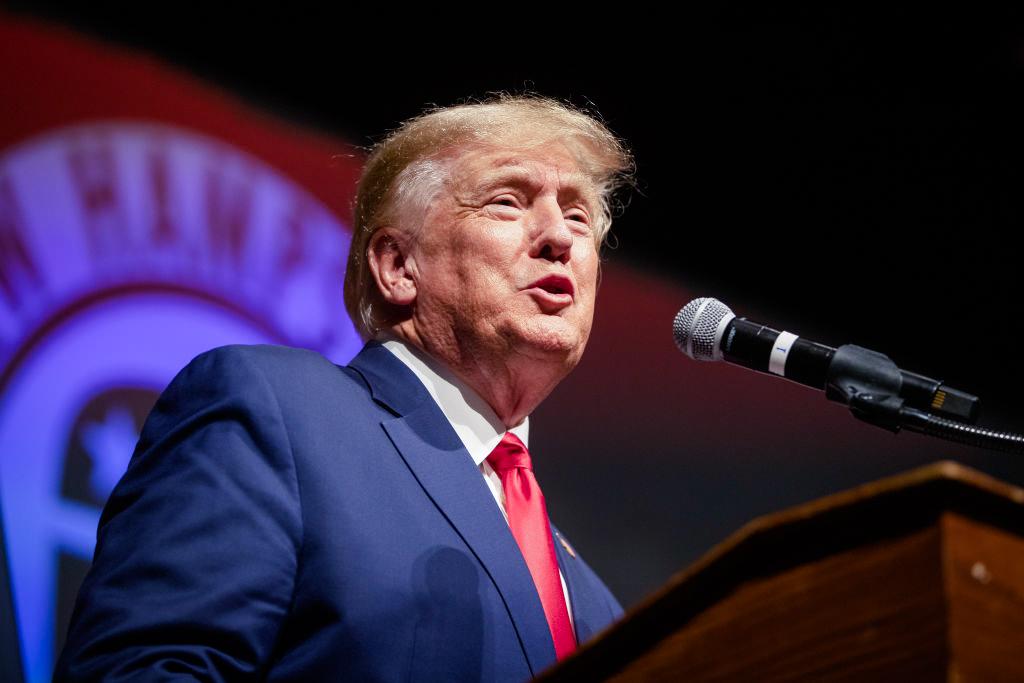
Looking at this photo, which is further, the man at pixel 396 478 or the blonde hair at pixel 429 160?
the blonde hair at pixel 429 160

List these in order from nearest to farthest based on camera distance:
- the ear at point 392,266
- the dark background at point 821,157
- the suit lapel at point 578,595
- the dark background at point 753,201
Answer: the suit lapel at point 578,595 < the ear at point 392,266 < the dark background at point 753,201 < the dark background at point 821,157

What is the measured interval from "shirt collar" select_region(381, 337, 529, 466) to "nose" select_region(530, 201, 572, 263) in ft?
0.97

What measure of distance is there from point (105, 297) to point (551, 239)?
979 millimetres

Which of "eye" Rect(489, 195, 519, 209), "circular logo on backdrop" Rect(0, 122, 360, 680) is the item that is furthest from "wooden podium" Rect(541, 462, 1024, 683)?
"circular logo on backdrop" Rect(0, 122, 360, 680)

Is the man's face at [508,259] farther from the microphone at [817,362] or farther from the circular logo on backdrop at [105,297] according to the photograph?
the circular logo on backdrop at [105,297]

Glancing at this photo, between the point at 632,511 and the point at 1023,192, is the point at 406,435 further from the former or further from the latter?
the point at 1023,192

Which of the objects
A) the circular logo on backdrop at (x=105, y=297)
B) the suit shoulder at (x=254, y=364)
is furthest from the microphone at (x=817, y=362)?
the circular logo on backdrop at (x=105, y=297)

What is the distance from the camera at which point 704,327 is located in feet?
4.90

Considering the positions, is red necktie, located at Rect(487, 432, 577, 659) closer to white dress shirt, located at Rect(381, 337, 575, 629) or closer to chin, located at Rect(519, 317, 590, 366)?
white dress shirt, located at Rect(381, 337, 575, 629)

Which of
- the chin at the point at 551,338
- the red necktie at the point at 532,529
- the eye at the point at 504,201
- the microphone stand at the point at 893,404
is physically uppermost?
the eye at the point at 504,201

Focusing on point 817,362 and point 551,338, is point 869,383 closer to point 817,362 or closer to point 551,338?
point 817,362

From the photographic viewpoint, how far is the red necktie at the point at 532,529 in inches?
63.7

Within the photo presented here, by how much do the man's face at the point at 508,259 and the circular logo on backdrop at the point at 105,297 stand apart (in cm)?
57

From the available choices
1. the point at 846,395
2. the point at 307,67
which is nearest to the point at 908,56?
the point at 307,67
